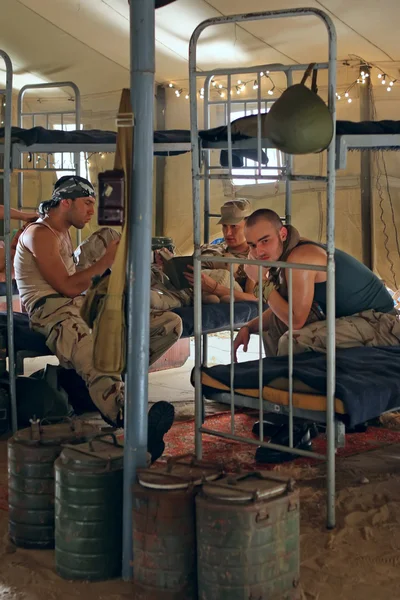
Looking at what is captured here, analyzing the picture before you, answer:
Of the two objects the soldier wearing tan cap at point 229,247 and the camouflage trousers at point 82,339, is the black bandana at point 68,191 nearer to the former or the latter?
the camouflage trousers at point 82,339

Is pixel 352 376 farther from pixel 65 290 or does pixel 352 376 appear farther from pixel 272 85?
pixel 272 85

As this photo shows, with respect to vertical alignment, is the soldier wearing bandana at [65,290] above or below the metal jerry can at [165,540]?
above

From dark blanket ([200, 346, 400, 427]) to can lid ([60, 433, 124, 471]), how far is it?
3.04 feet

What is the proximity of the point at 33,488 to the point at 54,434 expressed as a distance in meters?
0.24

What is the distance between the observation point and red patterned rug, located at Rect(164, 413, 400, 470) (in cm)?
459

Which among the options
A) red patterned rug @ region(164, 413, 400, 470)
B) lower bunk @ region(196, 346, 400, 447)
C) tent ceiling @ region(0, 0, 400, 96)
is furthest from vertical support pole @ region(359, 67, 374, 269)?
lower bunk @ region(196, 346, 400, 447)

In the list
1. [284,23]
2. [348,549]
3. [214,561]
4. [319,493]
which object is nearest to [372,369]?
[319,493]

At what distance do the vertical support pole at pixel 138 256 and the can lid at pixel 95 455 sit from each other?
0.08 metres

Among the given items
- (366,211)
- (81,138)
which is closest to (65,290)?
(81,138)

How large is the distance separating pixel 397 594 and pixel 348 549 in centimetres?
39

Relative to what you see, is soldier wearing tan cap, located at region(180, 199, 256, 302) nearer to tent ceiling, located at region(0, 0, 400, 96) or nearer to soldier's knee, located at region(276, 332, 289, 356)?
soldier's knee, located at region(276, 332, 289, 356)

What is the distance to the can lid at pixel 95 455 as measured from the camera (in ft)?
10.3

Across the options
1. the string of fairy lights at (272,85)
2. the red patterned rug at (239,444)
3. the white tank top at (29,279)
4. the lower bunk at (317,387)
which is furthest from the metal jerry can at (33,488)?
the string of fairy lights at (272,85)

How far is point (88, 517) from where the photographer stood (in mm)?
3094
